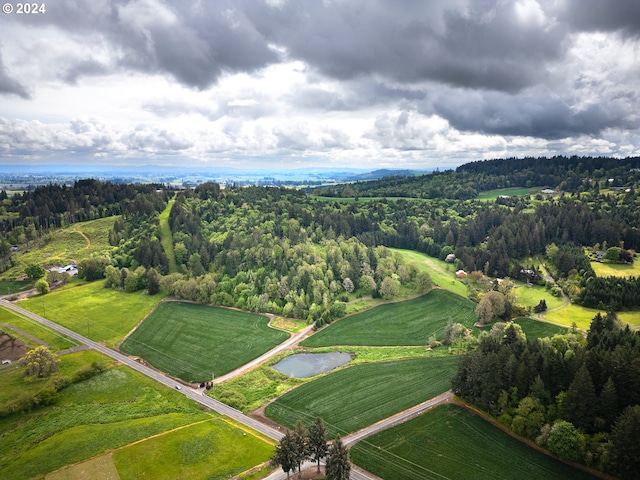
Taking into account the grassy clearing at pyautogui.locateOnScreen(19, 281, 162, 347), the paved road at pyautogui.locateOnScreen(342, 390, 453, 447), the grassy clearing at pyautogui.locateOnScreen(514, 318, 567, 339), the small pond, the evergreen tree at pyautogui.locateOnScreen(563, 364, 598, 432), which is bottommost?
the small pond

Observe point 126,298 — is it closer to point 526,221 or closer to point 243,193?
point 243,193

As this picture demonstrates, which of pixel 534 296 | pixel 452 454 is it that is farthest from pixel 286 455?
pixel 534 296

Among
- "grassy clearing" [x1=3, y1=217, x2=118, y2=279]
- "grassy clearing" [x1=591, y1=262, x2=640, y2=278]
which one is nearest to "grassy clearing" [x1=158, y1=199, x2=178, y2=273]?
"grassy clearing" [x1=3, y1=217, x2=118, y2=279]

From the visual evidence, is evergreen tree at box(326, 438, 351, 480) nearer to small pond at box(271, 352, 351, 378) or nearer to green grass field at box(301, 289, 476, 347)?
small pond at box(271, 352, 351, 378)

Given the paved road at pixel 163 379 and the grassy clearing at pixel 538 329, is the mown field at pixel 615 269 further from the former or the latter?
the paved road at pixel 163 379

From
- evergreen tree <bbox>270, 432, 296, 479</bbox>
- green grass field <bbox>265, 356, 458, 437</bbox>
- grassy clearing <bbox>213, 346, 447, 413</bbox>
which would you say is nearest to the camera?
evergreen tree <bbox>270, 432, 296, 479</bbox>

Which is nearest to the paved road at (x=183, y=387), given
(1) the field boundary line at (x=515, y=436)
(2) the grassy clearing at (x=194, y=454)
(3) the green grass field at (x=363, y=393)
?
(2) the grassy clearing at (x=194, y=454)

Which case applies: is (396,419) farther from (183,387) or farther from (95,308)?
(95,308)

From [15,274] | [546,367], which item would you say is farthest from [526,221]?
[15,274]
